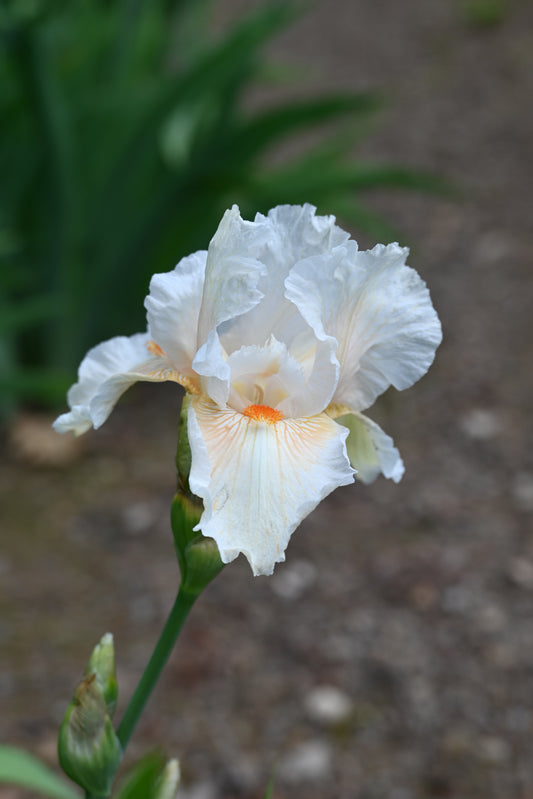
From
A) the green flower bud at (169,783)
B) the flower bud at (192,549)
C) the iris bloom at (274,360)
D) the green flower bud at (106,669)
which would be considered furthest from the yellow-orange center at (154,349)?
the green flower bud at (169,783)

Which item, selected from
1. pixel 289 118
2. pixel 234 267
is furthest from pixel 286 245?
pixel 289 118

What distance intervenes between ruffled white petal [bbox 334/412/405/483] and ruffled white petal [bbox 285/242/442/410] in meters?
0.02

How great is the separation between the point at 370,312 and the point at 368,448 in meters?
0.12

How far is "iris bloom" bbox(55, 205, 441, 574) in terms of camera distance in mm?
560

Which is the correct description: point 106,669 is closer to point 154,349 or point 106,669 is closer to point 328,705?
point 154,349

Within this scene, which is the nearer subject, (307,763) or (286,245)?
(286,245)

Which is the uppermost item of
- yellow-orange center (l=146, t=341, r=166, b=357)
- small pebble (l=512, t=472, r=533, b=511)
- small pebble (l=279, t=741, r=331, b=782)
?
small pebble (l=512, t=472, r=533, b=511)

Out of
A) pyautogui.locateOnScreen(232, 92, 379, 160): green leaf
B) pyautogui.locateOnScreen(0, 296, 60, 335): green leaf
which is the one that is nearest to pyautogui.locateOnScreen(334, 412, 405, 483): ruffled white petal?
pyautogui.locateOnScreen(0, 296, 60, 335): green leaf

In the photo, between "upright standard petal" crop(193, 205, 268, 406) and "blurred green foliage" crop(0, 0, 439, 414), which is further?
"blurred green foliage" crop(0, 0, 439, 414)

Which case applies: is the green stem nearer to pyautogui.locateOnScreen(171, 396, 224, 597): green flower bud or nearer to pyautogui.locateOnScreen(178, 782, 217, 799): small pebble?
pyautogui.locateOnScreen(171, 396, 224, 597): green flower bud

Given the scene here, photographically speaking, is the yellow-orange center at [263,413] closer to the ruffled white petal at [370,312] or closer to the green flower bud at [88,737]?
the ruffled white petal at [370,312]

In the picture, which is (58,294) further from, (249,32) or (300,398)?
(300,398)

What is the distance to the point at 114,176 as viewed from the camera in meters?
2.01

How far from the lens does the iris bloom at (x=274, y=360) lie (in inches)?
22.0
